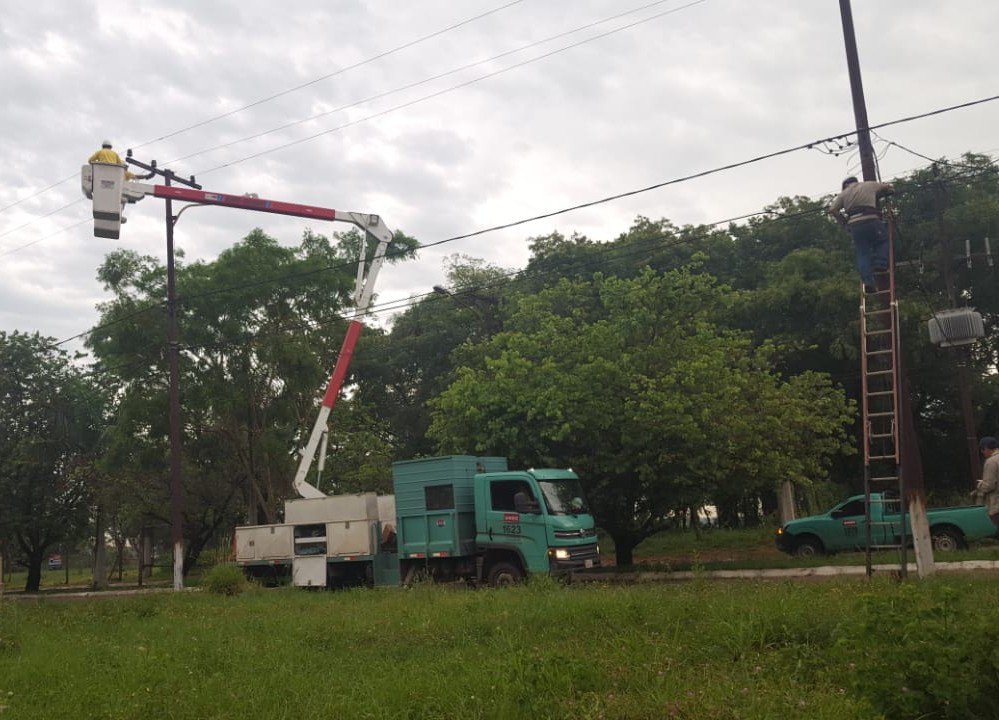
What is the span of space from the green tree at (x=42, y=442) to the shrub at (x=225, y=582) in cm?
1674

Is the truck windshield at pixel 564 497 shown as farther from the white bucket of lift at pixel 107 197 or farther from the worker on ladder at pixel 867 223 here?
the white bucket of lift at pixel 107 197

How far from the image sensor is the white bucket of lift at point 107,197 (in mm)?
15438

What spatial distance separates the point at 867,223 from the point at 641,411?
7371mm

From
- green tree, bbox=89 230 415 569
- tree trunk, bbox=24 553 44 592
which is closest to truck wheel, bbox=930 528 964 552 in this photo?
green tree, bbox=89 230 415 569

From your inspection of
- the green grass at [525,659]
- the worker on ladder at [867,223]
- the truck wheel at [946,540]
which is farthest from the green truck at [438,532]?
the truck wheel at [946,540]

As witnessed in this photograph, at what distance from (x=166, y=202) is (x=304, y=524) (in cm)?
1067

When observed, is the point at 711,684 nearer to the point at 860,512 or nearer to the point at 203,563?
the point at 860,512

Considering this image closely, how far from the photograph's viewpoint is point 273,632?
11.2m

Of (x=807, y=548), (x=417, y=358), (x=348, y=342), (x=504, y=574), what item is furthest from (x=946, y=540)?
(x=417, y=358)

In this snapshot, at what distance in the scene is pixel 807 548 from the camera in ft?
69.2

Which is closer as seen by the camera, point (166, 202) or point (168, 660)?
point (168, 660)

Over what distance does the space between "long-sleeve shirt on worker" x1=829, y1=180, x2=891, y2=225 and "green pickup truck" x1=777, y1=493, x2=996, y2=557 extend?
756 centimetres

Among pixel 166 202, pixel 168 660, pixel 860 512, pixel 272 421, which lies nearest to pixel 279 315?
pixel 272 421

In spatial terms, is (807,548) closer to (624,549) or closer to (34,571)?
(624,549)
